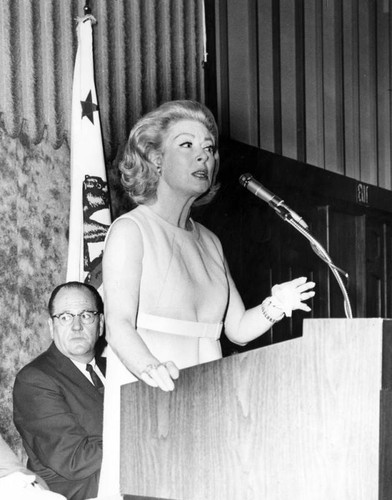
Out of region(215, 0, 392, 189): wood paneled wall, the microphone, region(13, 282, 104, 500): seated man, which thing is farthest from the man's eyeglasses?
region(215, 0, 392, 189): wood paneled wall

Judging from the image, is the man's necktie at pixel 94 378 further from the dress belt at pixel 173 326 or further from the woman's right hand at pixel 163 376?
the woman's right hand at pixel 163 376

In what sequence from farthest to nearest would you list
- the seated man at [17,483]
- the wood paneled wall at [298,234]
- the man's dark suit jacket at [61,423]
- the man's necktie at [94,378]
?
the wood paneled wall at [298,234] → the man's necktie at [94,378] → the man's dark suit jacket at [61,423] → the seated man at [17,483]

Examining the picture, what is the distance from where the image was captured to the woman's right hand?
1893 mm

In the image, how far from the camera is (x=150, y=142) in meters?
2.67

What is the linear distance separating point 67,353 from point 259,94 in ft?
8.67

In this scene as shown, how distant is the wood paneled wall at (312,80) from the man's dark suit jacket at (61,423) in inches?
89.3

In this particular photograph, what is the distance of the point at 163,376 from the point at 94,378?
52.4 inches

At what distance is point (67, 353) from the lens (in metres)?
3.19

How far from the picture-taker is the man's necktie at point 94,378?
10.4ft

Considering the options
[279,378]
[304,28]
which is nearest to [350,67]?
[304,28]

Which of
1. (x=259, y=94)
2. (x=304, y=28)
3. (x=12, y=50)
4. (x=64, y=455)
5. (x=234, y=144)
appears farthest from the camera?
(x=304, y=28)

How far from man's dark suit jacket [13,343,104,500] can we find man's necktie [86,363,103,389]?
22 millimetres

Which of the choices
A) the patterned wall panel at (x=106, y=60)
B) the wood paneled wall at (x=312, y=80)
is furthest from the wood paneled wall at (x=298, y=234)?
the patterned wall panel at (x=106, y=60)

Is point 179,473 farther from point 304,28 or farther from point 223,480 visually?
point 304,28
